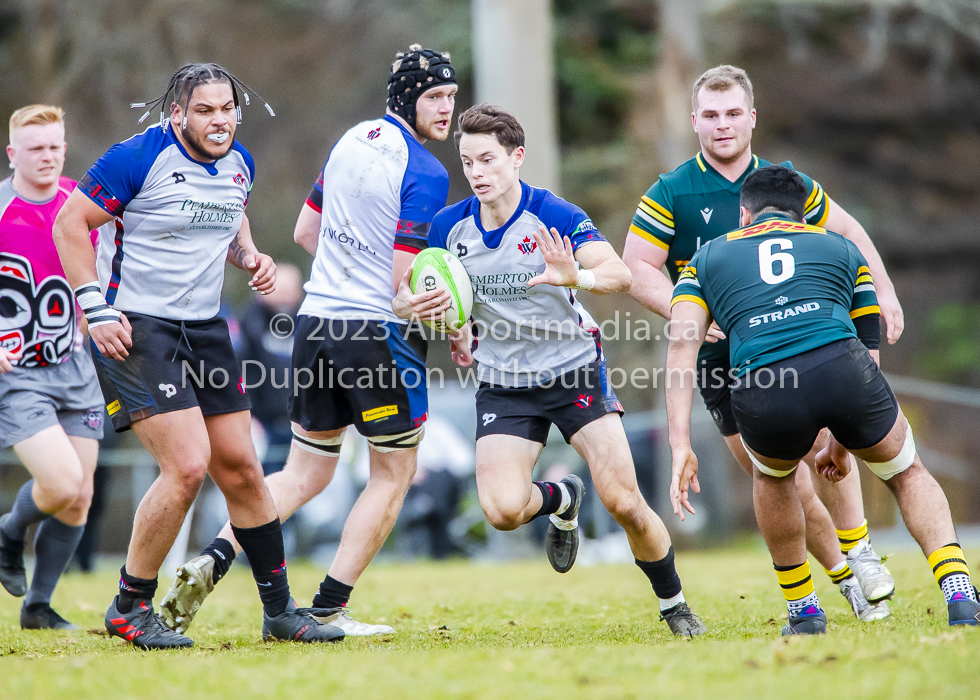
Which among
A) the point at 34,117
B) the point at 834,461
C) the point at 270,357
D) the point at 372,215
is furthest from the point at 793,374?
the point at 270,357

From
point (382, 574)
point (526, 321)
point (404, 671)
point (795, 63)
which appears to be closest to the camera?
point (404, 671)

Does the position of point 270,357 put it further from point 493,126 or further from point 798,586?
point 798,586

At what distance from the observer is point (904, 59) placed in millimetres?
22875

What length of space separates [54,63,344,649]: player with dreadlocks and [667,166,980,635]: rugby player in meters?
2.14

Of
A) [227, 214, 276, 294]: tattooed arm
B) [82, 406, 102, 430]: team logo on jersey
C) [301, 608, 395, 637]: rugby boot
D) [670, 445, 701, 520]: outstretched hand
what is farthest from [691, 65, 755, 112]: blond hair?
[82, 406, 102, 430]: team logo on jersey

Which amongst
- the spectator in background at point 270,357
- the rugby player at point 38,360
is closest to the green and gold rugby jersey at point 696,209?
the rugby player at point 38,360

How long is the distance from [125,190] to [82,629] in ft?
8.72

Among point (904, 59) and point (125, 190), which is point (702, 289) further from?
point (904, 59)

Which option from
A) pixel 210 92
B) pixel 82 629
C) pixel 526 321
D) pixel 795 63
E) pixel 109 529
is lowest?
pixel 109 529

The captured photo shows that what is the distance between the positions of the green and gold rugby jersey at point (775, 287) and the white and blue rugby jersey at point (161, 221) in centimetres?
231

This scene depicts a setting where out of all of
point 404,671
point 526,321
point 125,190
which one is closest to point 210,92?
point 125,190

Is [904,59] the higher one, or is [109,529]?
[904,59]

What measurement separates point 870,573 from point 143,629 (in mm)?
3681

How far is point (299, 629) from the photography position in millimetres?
5074
